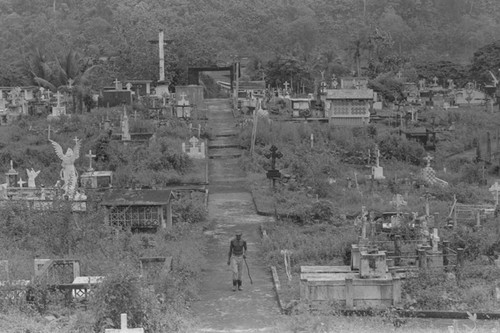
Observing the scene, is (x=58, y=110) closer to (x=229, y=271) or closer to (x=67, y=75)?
(x=67, y=75)

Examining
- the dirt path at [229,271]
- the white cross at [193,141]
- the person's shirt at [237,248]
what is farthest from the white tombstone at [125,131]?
the person's shirt at [237,248]

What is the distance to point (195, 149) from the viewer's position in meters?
32.9

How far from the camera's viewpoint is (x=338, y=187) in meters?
27.5

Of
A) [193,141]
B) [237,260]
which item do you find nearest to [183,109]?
[193,141]

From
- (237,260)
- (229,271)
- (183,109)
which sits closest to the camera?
(237,260)

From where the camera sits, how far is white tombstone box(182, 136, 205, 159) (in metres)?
32.7

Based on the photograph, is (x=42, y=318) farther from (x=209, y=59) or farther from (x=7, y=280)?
(x=209, y=59)

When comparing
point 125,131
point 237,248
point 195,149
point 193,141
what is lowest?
point 237,248

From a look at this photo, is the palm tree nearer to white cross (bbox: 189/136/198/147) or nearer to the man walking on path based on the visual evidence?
white cross (bbox: 189/136/198/147)

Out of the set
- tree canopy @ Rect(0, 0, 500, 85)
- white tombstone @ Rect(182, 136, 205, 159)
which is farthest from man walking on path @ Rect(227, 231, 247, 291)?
tree canopy @ Rect(0, 0, 500, 85)

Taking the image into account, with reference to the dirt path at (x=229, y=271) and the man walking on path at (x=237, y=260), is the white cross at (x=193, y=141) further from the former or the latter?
the man walking on path at (x=237, y=260)

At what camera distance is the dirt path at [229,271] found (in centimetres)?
1398

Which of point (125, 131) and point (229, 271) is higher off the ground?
point (125, 131)

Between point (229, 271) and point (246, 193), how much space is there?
393 inches
